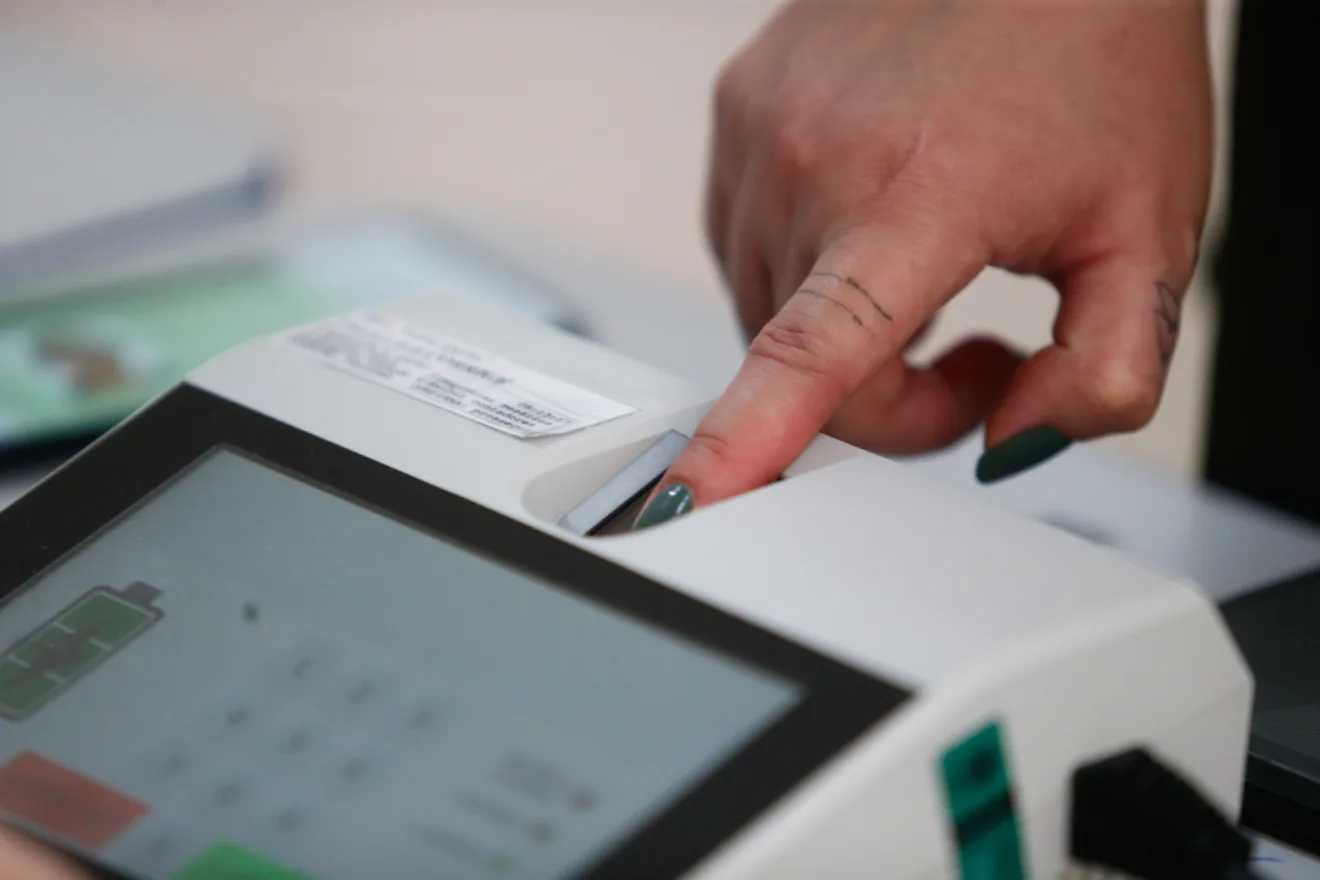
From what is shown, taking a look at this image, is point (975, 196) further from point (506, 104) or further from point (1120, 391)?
point (506, 104)

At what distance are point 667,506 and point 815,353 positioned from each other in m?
0.08

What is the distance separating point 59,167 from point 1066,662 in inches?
31.1

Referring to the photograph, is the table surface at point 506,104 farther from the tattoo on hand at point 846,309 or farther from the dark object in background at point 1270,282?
the tattoo on hand at point 846,309

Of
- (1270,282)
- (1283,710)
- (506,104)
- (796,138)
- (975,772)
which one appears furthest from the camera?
(506,104)

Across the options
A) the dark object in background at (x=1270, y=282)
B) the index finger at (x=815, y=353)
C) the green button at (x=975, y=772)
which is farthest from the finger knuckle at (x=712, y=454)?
the dark object in background at (x=1270, y=282)

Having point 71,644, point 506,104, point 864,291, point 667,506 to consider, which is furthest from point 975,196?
point 506,104

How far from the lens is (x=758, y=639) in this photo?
34 centimetres

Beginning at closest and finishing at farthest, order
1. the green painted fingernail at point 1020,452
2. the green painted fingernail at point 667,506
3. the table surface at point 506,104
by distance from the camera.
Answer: the green painted fingernail at point 667,506 → the green painted fingernail at point 1020,452 → the table surface at point 506,104

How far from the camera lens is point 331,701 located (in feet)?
1.17

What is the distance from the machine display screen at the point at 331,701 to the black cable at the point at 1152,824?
7 centimetres

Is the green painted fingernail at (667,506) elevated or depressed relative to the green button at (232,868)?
elevated

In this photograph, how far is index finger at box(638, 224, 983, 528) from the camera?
1.36 ft

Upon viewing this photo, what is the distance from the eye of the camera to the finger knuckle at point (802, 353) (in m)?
0.45

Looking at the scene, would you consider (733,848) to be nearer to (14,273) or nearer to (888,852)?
(888,852)
